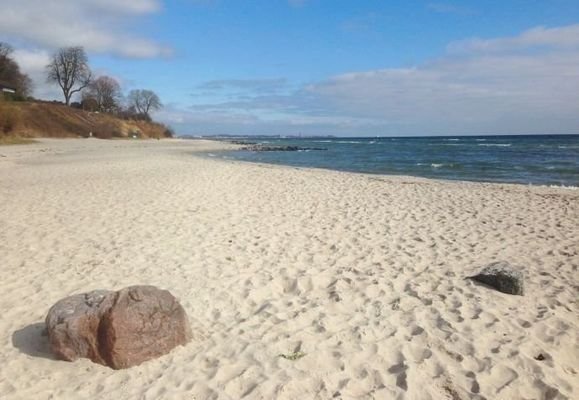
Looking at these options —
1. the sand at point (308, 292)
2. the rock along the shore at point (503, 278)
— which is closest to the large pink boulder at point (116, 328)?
the sand at point (308, 292)

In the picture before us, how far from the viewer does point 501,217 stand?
34.0 feet

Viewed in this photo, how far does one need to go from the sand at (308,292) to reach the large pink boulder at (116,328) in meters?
0.12

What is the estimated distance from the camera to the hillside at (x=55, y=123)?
135 feet

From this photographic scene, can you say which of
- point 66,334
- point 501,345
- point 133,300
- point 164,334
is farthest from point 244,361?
point 501,345

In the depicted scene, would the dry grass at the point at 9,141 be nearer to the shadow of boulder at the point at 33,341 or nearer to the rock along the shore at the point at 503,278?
the shadow of boulder at the point at 33,341

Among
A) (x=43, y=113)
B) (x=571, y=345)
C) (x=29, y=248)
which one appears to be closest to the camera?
(x=571, y=345)

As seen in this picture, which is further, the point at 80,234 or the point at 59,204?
the point at 59,204

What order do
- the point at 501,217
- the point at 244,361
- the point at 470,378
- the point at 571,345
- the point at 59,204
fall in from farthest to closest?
the point at 59,204, the point at 501,217, the point at 571,345, the point at 244,361, the point at 470,378

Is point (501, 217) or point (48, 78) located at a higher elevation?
point (48, 78)

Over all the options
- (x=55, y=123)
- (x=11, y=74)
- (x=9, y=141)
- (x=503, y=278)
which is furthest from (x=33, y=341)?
(x=11, y=74)

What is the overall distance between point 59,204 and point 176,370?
878 centimetres

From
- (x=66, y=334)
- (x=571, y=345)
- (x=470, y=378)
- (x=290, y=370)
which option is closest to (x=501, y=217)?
(x=571, y=345)

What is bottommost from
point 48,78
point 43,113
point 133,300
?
point 133,300

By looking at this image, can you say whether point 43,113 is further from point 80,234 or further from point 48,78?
point 80,234
